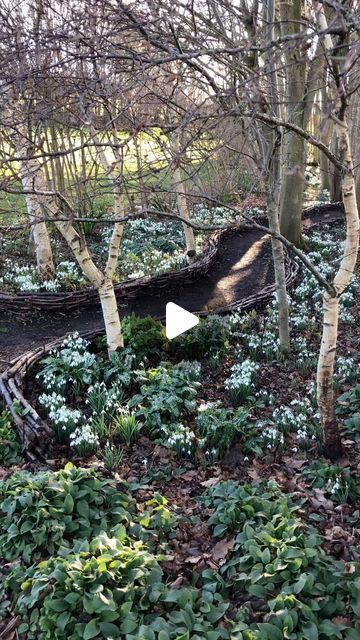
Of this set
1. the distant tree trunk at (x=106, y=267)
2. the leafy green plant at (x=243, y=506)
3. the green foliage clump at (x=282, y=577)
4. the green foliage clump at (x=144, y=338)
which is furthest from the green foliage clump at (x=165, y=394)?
the green foliage clump at (x=282, y=577)

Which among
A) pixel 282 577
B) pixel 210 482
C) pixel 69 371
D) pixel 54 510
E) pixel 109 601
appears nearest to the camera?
pixel 109 601

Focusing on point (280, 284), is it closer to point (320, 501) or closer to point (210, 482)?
point (210, 482)

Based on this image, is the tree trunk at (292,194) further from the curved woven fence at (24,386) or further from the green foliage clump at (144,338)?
the green foliage clump at (144,338)

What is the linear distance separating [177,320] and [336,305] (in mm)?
2388

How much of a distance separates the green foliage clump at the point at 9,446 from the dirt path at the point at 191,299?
4.31 ft

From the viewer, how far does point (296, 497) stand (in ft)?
13.8

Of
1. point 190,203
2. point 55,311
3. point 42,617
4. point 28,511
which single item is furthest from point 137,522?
point 190,203

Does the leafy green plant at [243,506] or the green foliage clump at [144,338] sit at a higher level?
the green foliage clump at [144,338]

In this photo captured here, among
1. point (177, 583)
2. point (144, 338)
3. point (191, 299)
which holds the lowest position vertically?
point (177, 583)

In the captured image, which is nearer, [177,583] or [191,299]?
[177,583]

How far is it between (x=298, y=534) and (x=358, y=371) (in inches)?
116

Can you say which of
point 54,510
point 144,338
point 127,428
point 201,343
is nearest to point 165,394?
point 127,428

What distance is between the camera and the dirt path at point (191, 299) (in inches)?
309

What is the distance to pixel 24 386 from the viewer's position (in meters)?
6.09
